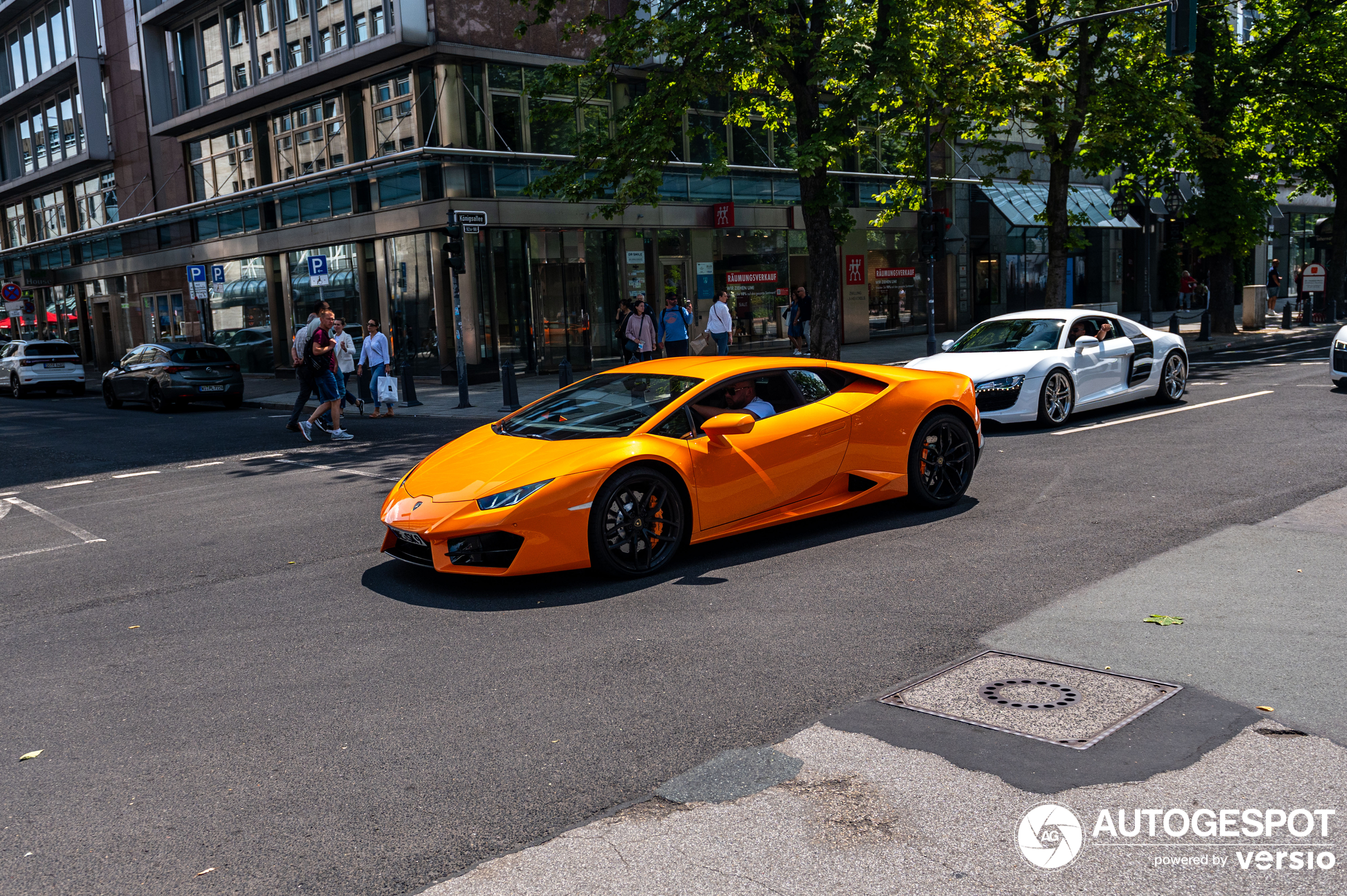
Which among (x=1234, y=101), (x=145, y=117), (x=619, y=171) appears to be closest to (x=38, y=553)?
(x=619, y=171)

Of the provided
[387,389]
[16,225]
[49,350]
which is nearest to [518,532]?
[387,389]

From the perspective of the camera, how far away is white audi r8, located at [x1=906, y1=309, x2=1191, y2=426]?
1288 cm

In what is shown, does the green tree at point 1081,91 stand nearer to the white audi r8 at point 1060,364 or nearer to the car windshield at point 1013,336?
the white audi r8 at point 1060,364

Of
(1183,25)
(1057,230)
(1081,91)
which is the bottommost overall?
(1057,230)

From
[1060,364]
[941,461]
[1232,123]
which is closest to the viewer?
[941,461]

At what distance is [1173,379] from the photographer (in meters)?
14.7

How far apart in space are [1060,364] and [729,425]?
758 cm

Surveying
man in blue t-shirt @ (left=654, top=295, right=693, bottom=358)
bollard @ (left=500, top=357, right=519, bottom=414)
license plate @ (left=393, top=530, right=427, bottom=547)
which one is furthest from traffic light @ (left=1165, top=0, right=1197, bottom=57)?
license plate @ (left=393, top=530, right=427, bottom=547)

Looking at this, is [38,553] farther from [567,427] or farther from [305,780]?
[305,780]

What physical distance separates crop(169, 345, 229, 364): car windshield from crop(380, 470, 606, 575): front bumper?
18792 mm

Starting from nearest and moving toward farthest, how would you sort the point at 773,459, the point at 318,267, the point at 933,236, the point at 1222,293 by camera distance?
the point at 773,459, the point at 933,236, the point at 318,267, the point at 1222,293

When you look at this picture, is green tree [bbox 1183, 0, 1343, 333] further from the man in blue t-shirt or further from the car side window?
the car side window

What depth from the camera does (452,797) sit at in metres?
3.88

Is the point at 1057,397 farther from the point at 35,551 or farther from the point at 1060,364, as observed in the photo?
the point at 35,551
